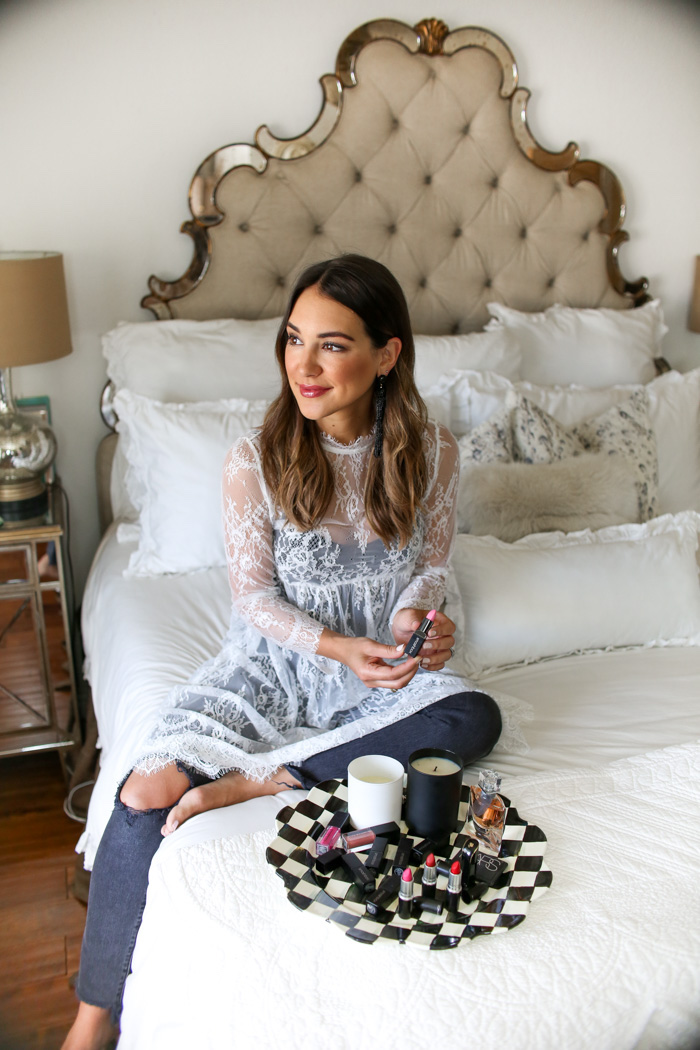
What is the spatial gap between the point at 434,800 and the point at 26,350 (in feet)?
4.56

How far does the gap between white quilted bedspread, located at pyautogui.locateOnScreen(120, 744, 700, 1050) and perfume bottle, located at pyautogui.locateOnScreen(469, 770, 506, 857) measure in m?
0.08

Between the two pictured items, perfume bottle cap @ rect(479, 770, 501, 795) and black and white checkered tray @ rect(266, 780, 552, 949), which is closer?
black and white checkered tray @ rect(266, 780, 552, 949)

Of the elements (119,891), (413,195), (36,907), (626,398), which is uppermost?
(413,195)

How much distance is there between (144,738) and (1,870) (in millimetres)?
712

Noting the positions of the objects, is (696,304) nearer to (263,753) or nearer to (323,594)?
(323,594)

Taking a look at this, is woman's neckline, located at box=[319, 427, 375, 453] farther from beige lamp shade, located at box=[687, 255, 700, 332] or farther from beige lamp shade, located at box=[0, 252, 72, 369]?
beige lamp shade, located at box=[687, 255, 700, 332]

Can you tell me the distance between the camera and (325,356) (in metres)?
1.38

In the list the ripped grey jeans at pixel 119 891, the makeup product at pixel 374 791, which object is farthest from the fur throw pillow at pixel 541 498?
the makeup product at pixel 374 791

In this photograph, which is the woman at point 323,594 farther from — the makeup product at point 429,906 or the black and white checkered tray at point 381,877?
the makeup product at point 429,906

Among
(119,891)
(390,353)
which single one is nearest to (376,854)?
(119,891)

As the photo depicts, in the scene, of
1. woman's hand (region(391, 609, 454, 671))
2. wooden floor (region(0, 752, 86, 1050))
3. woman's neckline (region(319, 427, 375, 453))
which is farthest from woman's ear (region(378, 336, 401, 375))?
wooden floor (region(0, 752, 86, 1050))

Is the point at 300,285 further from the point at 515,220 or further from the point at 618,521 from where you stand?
the point at 515,220

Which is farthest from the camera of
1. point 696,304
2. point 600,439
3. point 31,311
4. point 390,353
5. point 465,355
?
point 696,304

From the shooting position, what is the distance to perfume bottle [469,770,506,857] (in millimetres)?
1111
